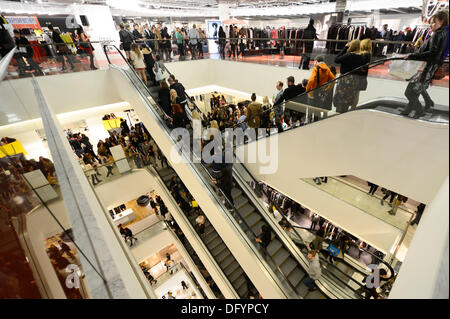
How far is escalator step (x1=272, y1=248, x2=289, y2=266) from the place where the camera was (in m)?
5.84

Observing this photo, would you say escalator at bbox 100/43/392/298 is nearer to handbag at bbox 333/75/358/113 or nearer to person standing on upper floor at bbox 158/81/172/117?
person standing on upper floor at bbox 158/81/172/117

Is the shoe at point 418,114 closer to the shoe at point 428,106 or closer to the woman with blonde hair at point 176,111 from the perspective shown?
the shoe at point 428,106

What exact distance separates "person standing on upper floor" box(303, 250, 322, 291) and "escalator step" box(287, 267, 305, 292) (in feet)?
0.49

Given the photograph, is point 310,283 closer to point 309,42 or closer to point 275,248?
point 275,248

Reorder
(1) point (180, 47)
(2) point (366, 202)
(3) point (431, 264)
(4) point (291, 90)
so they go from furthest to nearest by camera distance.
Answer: (1) point (180, 47) → (2) point (366, 202) → (4) point (291, 90) → (3) point (431, 264)

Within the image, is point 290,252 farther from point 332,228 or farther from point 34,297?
point 34,297

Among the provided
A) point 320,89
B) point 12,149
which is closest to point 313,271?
point 320,89

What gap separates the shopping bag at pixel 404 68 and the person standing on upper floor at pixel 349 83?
0.56 m

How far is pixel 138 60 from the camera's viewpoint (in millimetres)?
7637

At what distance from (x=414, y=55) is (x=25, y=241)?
17.2ft

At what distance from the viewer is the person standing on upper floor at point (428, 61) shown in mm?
3092

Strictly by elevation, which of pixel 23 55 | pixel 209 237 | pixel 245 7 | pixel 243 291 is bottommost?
pixel 243 291

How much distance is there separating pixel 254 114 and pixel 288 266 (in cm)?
434

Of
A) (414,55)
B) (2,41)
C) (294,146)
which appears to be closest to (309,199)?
(294,146)
